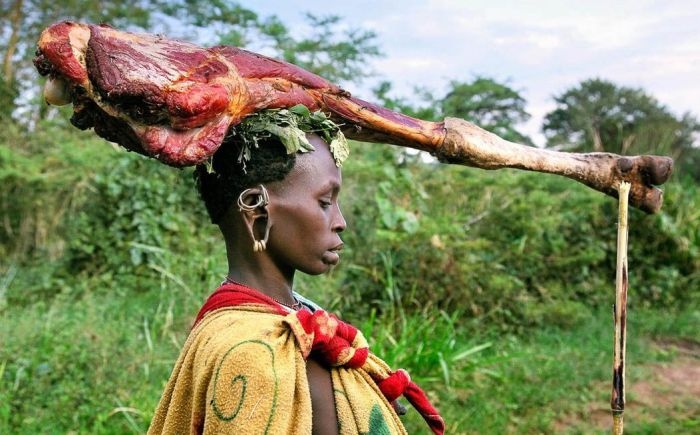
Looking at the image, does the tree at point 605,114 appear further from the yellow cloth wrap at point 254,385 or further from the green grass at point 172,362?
the yellow cloth wrap at point 254,385

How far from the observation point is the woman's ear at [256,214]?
179 cm

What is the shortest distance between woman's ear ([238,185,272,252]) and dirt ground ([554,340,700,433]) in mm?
3751

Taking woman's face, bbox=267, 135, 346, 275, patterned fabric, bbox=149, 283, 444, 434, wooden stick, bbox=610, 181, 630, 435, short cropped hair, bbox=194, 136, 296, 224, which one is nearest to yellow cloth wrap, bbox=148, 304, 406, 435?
patterned fabric, bbox=149, 283, 444, 434

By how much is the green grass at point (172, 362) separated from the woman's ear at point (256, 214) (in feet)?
9.00

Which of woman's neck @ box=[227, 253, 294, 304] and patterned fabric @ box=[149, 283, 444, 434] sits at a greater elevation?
woman's neck @ box=[227, 253, 294, 304]

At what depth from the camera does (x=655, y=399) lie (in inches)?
217

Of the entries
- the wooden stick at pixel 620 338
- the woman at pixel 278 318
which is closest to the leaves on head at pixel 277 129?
the woman at pixel 278 318

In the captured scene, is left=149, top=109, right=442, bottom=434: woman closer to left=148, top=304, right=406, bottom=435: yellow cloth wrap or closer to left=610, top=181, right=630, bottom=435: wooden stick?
left=148, top=304, right=406, bottom=435: yellow cloth wrap

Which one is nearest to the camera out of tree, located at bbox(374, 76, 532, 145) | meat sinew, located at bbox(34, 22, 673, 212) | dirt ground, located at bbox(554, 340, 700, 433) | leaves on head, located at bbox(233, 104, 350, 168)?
meat sinew, located at bbox(34, 22, 673, 212)

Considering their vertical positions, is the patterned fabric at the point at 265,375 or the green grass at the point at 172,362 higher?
the patterned fabric at the point at 265,375

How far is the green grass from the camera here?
178 inches

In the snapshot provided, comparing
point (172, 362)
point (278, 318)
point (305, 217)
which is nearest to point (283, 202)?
point (305, 217)

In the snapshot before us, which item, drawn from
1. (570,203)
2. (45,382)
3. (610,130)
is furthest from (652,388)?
(610,130)

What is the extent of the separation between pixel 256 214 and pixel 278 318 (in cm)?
26
